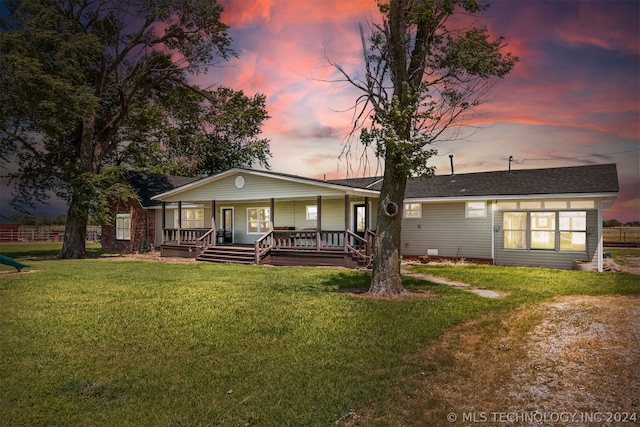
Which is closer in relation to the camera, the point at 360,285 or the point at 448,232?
the point at 360,285

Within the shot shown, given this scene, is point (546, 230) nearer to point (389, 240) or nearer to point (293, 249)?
point (389, 240)

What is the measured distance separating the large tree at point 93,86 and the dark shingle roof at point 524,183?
640 inches

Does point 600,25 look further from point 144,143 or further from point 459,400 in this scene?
point 144,143

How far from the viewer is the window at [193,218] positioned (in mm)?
26422

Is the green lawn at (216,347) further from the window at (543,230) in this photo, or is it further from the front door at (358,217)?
the front door at (358,217)

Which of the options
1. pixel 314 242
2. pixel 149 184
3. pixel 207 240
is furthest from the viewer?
pixel 149 184

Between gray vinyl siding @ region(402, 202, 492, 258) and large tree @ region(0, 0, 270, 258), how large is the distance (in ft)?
52.6

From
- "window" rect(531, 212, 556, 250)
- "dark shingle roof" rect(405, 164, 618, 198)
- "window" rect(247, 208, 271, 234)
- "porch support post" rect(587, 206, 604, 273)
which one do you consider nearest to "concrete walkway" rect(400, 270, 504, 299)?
"dark shingle roof" rect(405, 164, 618, 198)

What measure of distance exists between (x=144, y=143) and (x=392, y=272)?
23.3 metres

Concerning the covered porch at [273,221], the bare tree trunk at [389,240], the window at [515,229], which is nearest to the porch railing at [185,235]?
the covered porch at [273,221]

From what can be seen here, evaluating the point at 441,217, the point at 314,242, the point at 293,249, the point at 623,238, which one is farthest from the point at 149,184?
the point at 623,238

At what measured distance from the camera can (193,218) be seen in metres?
26.7

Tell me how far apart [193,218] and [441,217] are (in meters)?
15.5

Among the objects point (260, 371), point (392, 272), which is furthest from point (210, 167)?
point (260, 371)
